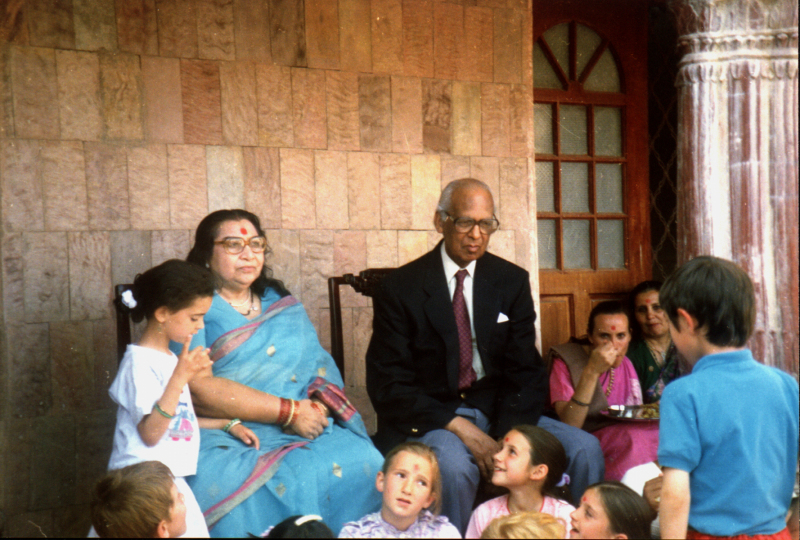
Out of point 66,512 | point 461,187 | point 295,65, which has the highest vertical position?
point 295,65

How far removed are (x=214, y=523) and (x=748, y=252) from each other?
342 cm

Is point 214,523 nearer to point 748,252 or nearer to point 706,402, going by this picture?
point 706,402

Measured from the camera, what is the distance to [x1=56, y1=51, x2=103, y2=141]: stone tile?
403 centimetres

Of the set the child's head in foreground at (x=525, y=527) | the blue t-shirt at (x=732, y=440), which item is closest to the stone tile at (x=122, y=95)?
the child's head in foreground at (x=525, y=527)

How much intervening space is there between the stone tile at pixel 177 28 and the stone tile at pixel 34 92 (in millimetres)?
575

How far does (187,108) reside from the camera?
172 inches

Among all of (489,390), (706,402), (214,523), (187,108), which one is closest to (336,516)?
(214,523)

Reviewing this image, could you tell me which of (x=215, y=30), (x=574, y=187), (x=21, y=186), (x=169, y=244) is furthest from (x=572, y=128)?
(x=21, y=186)

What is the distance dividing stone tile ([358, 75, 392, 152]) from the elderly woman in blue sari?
4.44 ft

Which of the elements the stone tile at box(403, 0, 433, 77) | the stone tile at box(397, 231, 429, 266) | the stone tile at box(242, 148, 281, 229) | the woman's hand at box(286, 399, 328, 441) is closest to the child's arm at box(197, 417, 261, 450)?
the woman's hand at box(286, 399, 328, 441)

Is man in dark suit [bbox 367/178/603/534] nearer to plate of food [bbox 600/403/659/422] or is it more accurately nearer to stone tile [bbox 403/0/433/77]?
plate of food [bbox 600/403/659/422]

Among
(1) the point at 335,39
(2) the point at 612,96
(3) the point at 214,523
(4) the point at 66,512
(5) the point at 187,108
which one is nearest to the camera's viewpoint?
(3) the point at 214,523

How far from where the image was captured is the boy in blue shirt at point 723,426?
255 cm

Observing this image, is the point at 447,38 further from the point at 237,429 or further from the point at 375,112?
the point at 237,429
